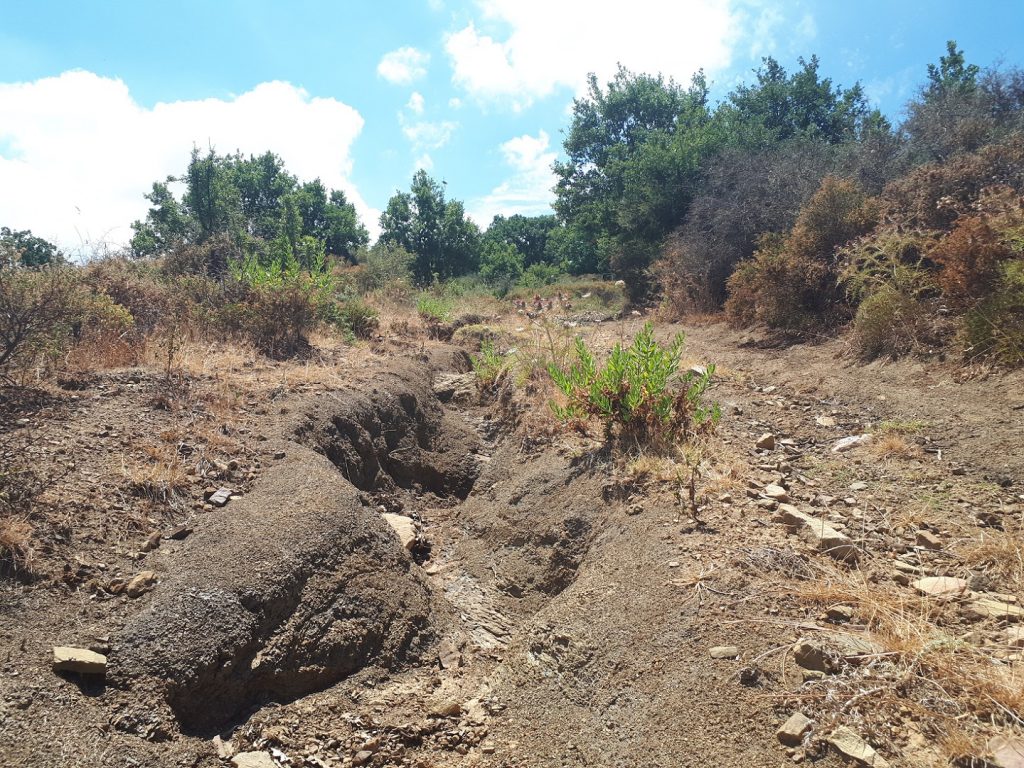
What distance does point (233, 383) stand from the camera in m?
4.69

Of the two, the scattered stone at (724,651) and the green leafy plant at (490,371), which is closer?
the scattered stone at (724,651)

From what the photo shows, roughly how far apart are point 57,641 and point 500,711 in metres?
1.60

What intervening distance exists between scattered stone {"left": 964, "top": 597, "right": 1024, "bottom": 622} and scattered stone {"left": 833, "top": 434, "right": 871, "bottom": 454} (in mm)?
1756

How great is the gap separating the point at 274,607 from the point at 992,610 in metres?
2.64

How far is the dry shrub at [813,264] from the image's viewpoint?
7.14m

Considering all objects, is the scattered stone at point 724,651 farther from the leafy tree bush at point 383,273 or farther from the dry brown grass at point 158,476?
the leafy tree bush at point 383,273

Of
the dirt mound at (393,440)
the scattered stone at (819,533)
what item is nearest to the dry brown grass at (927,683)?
the scattered stone at (819,533)

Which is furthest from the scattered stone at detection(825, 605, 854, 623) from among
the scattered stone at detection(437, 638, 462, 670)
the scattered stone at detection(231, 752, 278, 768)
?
the scattered stone at detection(231, 752, 278, 768)

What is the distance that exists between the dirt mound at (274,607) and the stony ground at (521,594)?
0.04 ft

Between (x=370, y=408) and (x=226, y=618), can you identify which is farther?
(x=370, y=408)

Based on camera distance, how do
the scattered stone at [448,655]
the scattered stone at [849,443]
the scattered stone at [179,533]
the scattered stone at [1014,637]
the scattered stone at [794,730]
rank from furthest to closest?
the scattered stone at [849,443] < the scattered stone at [179,533] < the scattered stone at [448,655] < the scattered stone at [1014,637] < the scattered stone at [794,730]

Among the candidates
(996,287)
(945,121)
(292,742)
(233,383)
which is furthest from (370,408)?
(945,121)

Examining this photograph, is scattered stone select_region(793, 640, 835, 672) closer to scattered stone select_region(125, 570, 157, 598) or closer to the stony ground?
the stony ground

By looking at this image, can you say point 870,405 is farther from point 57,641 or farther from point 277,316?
point 277,316
